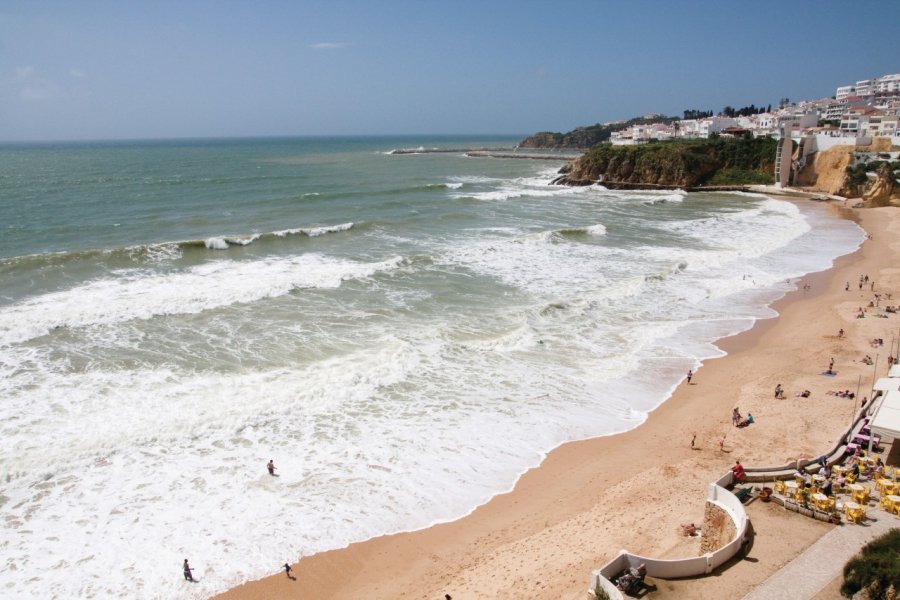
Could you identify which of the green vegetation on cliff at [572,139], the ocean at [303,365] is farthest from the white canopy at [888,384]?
the green vegetation on cliff at [572,139]

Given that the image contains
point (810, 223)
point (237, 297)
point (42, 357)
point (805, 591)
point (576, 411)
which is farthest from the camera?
point (810, 223)

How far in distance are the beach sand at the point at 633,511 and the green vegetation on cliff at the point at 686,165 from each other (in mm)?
49454

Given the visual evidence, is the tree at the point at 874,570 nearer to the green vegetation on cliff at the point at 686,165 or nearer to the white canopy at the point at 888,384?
the white canopy at the point at 888,384

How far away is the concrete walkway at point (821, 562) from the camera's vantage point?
902 cm

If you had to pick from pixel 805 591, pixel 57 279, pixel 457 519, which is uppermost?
pixel 57 279

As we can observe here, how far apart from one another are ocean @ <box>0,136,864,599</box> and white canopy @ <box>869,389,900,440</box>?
18.5 ft

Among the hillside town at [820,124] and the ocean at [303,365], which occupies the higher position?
the hillside town at [820,124]

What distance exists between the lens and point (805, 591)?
8992 mm

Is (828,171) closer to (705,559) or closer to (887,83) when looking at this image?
(705,559)

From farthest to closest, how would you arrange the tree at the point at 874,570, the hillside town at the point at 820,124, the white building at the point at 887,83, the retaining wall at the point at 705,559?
the white building at the point at 887,83 → the hillside town at the point at 820,124 → the retaining wall at the point at 705,559 → the tree at the point at 874,570

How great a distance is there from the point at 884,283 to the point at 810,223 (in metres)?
17.9

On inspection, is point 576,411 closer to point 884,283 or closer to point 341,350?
point 341,350

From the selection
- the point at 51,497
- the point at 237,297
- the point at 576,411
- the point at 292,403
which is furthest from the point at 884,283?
the point at 51,497

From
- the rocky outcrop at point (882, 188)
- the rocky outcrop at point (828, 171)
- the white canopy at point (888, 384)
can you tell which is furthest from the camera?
the rocky outcrop at point (828, 171)
